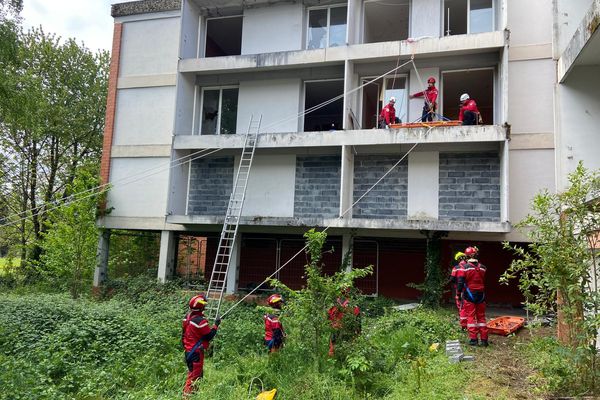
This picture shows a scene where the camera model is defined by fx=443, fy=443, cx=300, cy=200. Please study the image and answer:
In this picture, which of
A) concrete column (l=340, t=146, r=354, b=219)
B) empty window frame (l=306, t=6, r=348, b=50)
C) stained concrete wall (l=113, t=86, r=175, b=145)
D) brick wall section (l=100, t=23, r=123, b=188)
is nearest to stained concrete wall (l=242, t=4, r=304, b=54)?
empty window frame (l=306, t=6, r=348, b=50)

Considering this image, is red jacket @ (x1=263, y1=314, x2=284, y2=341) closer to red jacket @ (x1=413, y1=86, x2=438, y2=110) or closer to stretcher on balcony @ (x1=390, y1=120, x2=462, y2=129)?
stretcher on balcony @ (x1=390, y1=120, x2=462, y2=129)

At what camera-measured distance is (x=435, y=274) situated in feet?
39.7

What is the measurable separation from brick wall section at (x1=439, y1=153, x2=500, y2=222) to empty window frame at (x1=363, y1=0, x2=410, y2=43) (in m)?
5.01

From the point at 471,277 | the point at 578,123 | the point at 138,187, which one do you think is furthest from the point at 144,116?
the point at 578,123

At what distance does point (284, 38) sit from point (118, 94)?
627cm

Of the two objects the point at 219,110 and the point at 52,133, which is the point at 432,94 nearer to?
the point at 219,110

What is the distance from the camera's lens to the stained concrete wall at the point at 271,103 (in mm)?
14086

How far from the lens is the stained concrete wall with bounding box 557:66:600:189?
7.18m

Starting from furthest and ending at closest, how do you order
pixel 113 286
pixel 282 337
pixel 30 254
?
pixel 30 254 < pixel 113 286 < pixel 282 337

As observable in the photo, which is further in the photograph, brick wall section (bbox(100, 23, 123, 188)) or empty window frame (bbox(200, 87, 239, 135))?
brick wall section (bbox(100, 23, 123, 188))

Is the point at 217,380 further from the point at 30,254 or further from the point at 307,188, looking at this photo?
the point at 30,254

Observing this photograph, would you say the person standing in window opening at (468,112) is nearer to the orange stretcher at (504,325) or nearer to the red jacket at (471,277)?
the red jacket at (471,277)

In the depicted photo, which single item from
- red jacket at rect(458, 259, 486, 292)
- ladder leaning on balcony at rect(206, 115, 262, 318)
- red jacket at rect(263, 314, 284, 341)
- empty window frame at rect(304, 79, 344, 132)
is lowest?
red jacket at rect(263, 314, 284, 341)

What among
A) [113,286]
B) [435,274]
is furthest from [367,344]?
[113,286]
